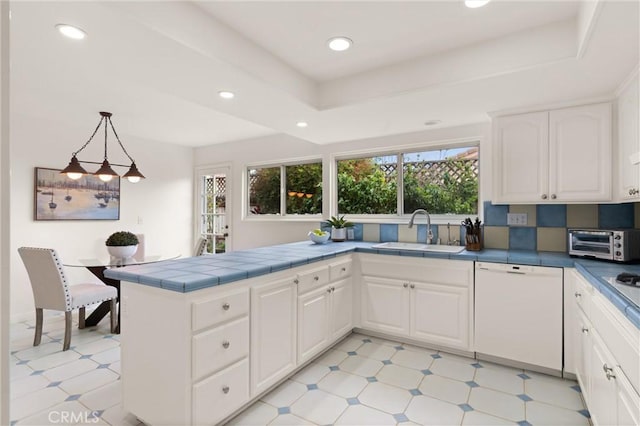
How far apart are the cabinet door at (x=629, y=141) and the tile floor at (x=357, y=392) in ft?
4.53

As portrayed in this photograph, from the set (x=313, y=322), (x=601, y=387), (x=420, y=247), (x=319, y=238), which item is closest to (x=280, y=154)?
(x=319, y=238)

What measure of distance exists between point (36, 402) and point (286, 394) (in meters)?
1.57

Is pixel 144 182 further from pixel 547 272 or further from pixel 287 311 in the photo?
pixel 547 272

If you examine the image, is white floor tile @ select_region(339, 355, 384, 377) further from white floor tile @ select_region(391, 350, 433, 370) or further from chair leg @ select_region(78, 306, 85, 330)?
chair leg @ select_region(78, 306, 85, 330)

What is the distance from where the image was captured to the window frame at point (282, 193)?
13.9ft

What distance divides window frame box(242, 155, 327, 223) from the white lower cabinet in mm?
1377

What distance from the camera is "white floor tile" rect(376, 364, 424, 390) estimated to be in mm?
2271

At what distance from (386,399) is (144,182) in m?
4.37

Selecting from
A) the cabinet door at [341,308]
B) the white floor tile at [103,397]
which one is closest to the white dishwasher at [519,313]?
the cabinet door at [341,308]

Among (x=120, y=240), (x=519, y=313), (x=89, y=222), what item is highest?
(x=89, y=222)

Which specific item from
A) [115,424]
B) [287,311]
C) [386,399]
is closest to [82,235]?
[115,424]

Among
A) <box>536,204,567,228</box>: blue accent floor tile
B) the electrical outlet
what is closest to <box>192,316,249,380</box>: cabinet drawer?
the electrical outlet

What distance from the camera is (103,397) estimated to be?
210 centimetres
